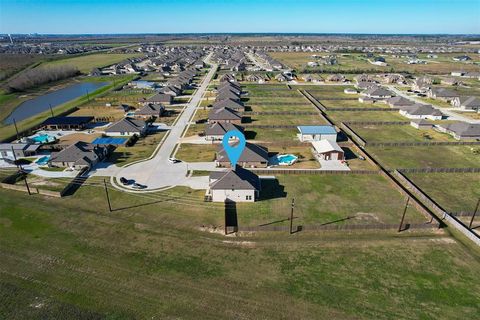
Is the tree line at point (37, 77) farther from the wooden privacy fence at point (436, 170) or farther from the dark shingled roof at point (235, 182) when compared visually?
the wooden privacy fence at point (436, 170)

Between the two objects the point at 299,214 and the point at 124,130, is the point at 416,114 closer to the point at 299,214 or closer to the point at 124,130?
the point at 299,214

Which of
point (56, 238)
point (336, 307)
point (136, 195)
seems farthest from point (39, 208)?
point (336, 307)

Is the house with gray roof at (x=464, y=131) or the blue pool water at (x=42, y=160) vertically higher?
the house with gray roof at (x=464, y=131)

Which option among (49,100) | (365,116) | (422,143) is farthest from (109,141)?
(365,116)

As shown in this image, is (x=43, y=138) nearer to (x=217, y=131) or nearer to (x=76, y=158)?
(x=76, y=158)

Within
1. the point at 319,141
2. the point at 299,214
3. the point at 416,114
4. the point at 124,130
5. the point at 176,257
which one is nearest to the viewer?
the point at 176,257

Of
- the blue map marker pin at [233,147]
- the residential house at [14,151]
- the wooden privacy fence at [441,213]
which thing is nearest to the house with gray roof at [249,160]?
the blue map marker pin at [233,147]
